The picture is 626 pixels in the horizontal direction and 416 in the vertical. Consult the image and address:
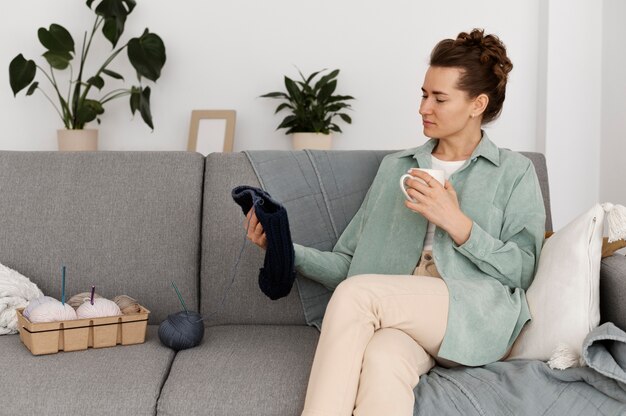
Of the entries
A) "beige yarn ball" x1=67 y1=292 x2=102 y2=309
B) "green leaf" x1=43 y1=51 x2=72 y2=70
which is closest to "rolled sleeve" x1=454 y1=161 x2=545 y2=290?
"beige yarn ball" x1=67 y1=292 x2=102 y2=309

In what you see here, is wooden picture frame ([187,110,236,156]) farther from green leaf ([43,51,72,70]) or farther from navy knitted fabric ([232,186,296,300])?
navy knitted fabric ([232,186,296,300])

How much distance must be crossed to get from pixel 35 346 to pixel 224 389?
0.51 m

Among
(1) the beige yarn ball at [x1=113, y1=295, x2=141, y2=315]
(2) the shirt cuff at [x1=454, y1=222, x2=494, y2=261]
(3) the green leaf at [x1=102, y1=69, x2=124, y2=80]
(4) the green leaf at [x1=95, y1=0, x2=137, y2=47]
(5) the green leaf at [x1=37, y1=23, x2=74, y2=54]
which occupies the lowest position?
(1) the beige yarn ball at [x1=113, y1=295, x2=141, y2=315]

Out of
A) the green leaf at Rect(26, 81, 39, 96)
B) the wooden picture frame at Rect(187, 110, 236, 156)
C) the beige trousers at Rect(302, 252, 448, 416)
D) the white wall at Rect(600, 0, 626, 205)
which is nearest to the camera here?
the beige trousers at Rect(302, 252, 448, 416)

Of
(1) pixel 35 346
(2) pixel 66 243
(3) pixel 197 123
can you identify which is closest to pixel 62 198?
(2) pixel 66 243

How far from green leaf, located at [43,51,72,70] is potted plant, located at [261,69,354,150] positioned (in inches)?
31.3

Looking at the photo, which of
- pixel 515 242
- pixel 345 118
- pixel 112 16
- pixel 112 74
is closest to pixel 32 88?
pixel 112 74

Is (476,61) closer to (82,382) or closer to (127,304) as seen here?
(127,304)

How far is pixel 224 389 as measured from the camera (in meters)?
1.71

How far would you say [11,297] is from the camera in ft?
6.84

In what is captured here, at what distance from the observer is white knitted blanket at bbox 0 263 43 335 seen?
2.08 m

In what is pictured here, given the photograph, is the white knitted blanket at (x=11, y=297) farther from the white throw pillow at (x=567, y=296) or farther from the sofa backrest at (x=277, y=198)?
the white throw pillow at (x=567, y=296)

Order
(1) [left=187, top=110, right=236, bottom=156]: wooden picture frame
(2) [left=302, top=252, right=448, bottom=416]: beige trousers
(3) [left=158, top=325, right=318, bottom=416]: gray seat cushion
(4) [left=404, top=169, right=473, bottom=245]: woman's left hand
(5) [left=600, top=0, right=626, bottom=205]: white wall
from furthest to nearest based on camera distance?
(1) [left=187, top=110, right=236, bottom=156]: wooden picture frame
(5) [left=600, top=0, right=626, bottom=205]: white wall
(4) [left=404, top=169, right=473, bottom=245]: woman's left hand
(3) [left=158, top=325, right=318, bottom=416]: gray seat cushion
(2) [left=302, top=252, right=448, bottom=416]: beige trousers

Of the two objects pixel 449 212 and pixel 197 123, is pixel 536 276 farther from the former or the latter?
pixel 197 123
